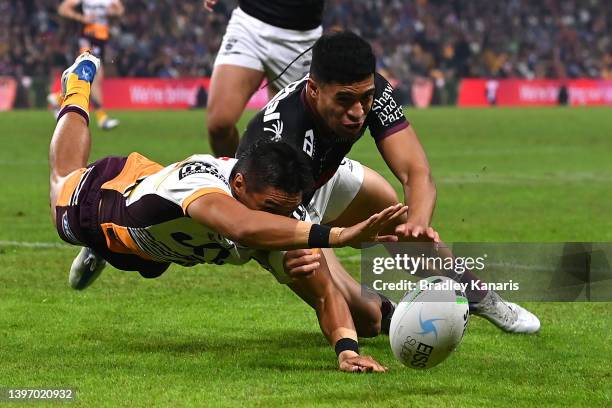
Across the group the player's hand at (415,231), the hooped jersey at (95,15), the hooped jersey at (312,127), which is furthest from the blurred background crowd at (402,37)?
the player's hand at (415,231)

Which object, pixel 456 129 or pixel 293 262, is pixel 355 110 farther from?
pixel 456 129

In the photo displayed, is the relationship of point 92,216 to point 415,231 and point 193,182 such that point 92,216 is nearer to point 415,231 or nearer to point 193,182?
point 193,182

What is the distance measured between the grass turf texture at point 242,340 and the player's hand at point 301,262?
46cm

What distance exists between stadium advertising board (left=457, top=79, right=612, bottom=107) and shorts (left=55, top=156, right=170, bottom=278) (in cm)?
3326

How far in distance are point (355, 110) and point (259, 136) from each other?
1.96ft

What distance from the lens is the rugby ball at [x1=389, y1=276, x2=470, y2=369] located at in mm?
5324

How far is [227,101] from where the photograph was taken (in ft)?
29.3

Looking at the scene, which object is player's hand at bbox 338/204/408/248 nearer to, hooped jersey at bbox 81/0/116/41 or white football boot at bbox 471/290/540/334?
white football boot at bbox 471/290/540/334

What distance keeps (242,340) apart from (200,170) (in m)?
1.34

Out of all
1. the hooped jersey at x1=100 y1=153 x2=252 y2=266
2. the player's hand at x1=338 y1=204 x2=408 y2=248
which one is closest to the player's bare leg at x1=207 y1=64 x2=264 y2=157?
the hooped jersey at x1=100 y1=153 x2=252 y2=266

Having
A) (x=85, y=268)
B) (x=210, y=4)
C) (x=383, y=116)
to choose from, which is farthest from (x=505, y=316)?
(x=210, y=4)

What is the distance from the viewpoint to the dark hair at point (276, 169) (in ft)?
16.7

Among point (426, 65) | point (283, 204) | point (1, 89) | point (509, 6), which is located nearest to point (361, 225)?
point (283, 204)

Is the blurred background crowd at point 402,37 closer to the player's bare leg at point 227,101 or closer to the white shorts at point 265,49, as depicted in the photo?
the white shorts at point 265,49
